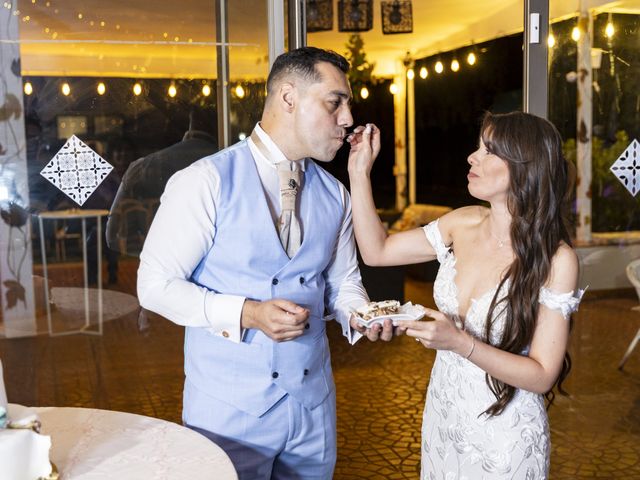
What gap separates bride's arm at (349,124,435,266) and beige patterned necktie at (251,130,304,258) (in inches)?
10.2

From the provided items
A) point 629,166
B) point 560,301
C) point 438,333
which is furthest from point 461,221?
point 629,166

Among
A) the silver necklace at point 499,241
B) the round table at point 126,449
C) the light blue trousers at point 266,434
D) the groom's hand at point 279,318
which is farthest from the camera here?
the silver necklace at point 499,241

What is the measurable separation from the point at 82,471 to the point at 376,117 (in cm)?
1027

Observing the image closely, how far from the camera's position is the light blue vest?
2109mm

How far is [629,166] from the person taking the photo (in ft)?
Answer: 13.3

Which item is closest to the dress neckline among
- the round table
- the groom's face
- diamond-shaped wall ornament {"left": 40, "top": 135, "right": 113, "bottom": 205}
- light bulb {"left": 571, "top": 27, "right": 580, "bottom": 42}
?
the groom's face

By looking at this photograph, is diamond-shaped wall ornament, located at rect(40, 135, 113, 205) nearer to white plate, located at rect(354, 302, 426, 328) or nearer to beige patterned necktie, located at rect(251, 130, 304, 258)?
beige patterned necktie, located at rect(251, 130, 304, 258)

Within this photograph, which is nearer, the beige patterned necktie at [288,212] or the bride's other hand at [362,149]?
the beige patterned necktie at [288,212]

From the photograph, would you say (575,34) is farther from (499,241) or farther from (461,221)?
A: (499,241)

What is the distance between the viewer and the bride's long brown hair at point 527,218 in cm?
213

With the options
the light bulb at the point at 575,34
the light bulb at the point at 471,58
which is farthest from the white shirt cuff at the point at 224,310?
the light bulb at the point at 471,58

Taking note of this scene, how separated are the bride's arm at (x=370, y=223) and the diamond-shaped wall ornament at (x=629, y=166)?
1.89 meters

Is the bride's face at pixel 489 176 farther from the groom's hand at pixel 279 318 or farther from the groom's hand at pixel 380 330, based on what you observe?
the groom's hand at pixel 279 318

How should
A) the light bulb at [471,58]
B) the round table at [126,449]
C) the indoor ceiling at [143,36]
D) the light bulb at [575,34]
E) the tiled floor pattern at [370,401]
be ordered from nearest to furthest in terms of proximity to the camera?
the round table at [126,449]
the indoor ceiling at [143,36]
the tiled floor pattern at [370,401]
the light bulb at [575,34]
the light bulb at [471,58]
